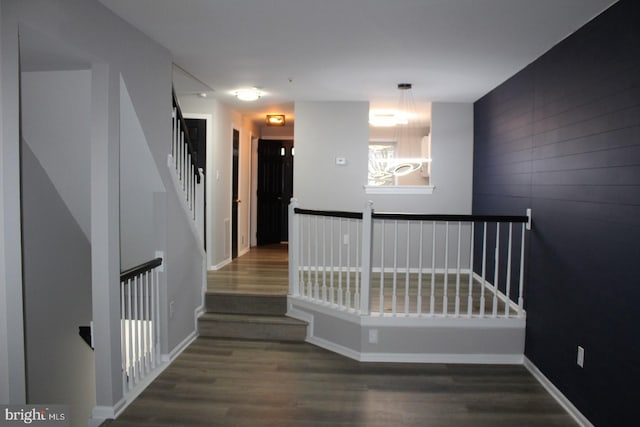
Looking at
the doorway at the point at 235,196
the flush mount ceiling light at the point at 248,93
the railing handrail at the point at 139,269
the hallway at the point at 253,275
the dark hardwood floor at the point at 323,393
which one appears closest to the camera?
the dark hardwood floor at the point at 323,393

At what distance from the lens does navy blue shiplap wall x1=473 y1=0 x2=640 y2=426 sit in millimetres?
2568

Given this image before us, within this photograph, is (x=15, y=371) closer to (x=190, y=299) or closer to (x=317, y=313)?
(x=190, y=299)

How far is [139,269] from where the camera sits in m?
3.41

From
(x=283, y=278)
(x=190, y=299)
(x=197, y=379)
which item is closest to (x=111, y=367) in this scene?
(x=197, y=379)

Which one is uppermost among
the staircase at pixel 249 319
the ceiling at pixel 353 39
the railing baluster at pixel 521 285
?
the ceiling at pixel 353 39

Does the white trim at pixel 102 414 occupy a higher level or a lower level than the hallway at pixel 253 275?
lower

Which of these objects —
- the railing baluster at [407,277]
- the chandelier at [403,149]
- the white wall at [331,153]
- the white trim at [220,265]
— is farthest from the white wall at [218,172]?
the chandelier at [403,149]

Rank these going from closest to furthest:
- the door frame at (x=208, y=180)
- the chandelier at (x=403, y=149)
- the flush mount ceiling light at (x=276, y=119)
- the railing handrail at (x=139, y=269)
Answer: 1. the railing handrail at (x=139, y=269)
2. the door frame at (x=208, y=180)
3. the flush mount ceiling light at (x=276, y=119)
4. the chandelier at (x=403, y=149)

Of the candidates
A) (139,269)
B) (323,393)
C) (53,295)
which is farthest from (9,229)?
(323,393)

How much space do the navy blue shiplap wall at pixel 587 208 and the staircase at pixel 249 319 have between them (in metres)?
2.19

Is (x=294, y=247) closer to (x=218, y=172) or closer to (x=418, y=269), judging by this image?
(x=418, y=269)

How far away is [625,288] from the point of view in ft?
8.48

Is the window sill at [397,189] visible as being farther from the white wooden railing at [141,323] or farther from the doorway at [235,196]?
the white wooden railing at [141,323]

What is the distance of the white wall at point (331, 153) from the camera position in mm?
6152
